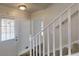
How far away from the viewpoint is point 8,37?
164 cm

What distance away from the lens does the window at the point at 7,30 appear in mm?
1629

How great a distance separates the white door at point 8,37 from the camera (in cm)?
162

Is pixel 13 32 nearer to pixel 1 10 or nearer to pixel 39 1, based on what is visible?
pixel 1 10

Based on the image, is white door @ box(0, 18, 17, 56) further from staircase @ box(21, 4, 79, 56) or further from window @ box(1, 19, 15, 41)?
staircase @ box(21, 4, 79, 56)

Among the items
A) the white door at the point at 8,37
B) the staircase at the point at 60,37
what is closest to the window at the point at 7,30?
the white door at the point at 8,37

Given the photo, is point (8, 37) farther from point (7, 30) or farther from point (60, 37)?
point (60, 37)

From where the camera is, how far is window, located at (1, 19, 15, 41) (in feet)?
5.34

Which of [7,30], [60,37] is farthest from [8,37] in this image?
[60,37]

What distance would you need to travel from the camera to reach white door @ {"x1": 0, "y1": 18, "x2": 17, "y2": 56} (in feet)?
5.32

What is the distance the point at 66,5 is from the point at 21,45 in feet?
2.29

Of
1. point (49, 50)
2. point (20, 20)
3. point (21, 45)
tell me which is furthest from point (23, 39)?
point (49, 50)

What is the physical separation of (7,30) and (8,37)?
0.08 m

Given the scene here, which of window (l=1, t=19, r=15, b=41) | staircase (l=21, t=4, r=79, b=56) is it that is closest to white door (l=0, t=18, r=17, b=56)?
window (l=1, t=19, r=15, b=41)

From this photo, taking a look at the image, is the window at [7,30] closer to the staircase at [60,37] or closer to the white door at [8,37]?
the white door at [8,37]
